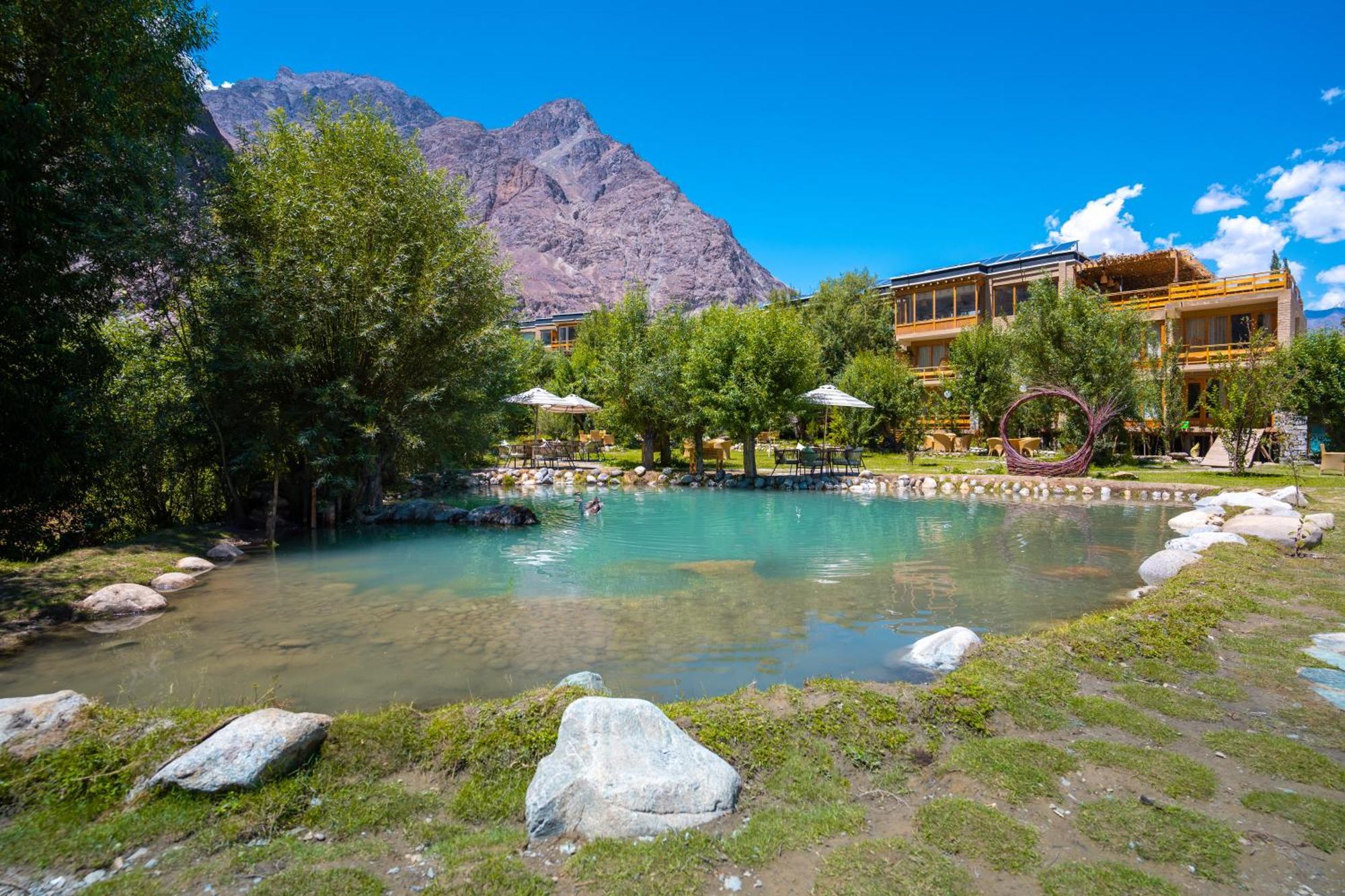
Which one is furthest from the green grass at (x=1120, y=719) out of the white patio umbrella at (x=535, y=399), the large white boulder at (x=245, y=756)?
the white patio umbrella at (x=535, y=399)

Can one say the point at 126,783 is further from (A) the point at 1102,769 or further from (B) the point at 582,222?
(B) the point at 582,222

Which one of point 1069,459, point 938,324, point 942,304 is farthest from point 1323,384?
point 942,304

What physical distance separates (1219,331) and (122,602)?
3562cm

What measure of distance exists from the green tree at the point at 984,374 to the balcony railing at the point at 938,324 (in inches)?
210

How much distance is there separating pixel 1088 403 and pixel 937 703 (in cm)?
2206

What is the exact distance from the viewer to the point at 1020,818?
3039 mm

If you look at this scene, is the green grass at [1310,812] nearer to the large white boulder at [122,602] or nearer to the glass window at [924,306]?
A: the large white boulder at [122,602]

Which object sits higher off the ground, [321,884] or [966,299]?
[966,299]

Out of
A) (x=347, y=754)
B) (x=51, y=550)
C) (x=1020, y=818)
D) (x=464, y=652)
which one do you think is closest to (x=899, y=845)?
(x=1020, y=818)

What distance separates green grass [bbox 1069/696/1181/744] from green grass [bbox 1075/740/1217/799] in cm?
24

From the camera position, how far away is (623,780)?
3.12m

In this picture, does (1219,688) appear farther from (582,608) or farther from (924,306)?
(924,306)

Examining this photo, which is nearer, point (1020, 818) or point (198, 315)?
point (1020, 818)

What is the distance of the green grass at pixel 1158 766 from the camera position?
3205mm
